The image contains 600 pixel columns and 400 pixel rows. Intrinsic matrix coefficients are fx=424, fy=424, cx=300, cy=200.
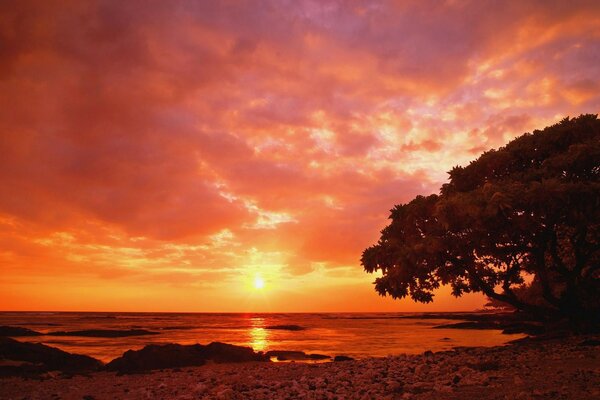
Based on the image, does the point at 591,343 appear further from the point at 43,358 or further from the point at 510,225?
the point at 43,358

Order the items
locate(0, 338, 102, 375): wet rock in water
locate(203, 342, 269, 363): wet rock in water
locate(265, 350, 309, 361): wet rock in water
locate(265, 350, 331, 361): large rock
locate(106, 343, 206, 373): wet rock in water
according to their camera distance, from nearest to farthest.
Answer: locate(106, 343, 206, 373): wet rock in water
locate(0, 338, 102, 375): wet rock in water
locate(203, 342, 269, 363): wet rock in water
locate(265, 350, 331, 361): large rock
locate(265, 350, 309, 361): wet rock in water

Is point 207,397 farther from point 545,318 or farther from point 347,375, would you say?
point 545,318

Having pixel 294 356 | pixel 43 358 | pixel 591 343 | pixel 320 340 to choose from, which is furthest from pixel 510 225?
pixel 320 340

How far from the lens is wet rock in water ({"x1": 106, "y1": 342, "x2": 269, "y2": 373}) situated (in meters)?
21.7

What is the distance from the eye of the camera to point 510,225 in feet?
50.1

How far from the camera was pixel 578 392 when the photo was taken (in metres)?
9.51

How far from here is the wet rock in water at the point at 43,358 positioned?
74.0ft

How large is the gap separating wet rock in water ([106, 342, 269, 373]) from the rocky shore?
2.32 metres

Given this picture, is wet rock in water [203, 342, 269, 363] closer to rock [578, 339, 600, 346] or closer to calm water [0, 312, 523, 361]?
calm water [0, 312, 523, 361]

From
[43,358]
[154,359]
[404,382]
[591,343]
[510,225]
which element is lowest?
[43,358]

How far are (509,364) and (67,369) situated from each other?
2127 cm

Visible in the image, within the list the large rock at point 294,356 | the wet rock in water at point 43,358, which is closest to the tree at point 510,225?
the large rock at point 294,356

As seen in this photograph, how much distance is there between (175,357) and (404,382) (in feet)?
49.0

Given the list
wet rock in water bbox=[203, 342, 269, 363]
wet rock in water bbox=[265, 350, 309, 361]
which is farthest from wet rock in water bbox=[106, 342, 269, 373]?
wet rock in water bbox=[265, 350, 309, 361]
